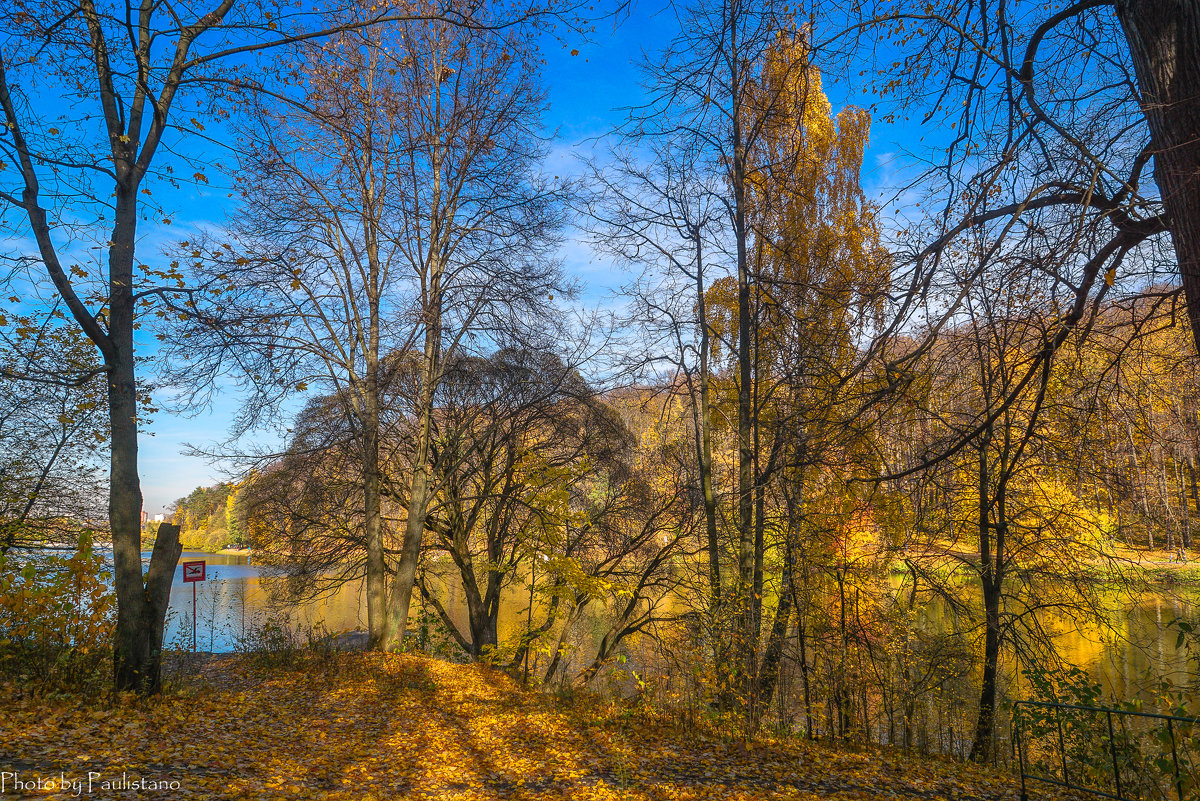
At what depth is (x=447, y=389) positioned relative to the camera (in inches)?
502

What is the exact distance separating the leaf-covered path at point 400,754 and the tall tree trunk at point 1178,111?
5.20m

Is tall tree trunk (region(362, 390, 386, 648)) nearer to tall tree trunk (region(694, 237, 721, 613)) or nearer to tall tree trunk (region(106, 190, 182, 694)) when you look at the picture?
tall tree trunk (region(106, 190, 182, 694))

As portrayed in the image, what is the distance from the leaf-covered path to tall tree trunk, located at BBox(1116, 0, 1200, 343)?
5.20m

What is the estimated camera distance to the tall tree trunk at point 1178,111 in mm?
3135

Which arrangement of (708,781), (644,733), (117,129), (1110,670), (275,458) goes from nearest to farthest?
(708,781) → (117,129) → (644,733) → (275,458) → (1110,670)

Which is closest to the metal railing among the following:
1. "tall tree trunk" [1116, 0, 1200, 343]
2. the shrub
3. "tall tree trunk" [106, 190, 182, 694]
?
"tall tree trunk" [1116, 0, 1200, 343]

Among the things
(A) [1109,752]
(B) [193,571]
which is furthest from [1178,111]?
(B) [193,571]

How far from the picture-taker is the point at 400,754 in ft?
20.4

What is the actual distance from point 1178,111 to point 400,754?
7902 mm

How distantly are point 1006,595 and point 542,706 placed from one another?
22.2 feet

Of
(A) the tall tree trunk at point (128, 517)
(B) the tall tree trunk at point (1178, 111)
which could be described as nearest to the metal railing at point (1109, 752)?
(B) the tall tree trunk at point (1178, 111)

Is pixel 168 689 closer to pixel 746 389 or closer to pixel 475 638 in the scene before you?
pixel 475 638

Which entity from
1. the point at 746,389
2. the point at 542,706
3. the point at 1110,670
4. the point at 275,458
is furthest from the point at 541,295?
the point at 1110,670

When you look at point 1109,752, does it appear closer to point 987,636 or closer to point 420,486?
point 987,636
